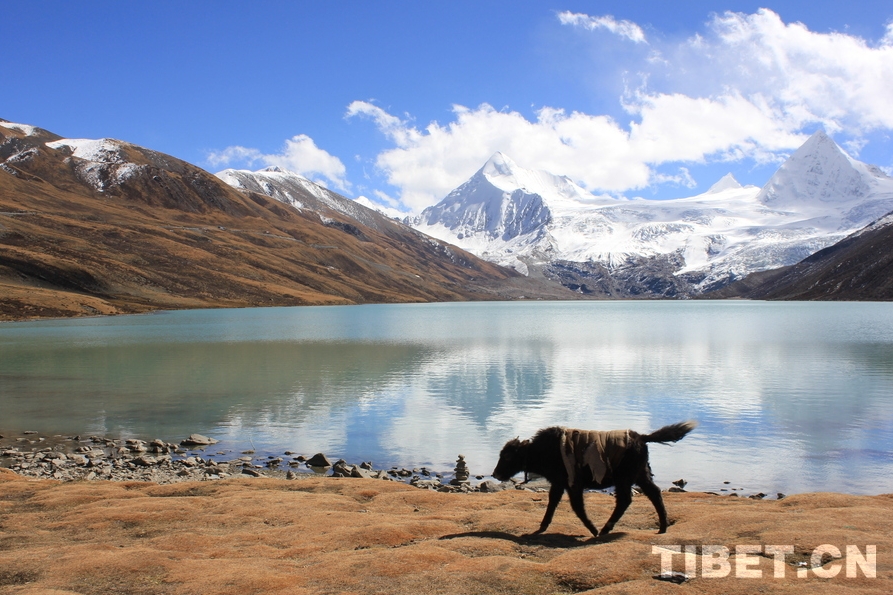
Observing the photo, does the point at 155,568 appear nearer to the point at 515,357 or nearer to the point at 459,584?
the point at 459,584

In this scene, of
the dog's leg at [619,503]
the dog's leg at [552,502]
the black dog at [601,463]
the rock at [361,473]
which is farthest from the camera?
the rock at [361,473]

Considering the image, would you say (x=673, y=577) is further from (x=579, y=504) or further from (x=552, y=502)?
(x=552, y=502)

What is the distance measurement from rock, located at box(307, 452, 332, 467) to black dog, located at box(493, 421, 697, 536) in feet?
50.3

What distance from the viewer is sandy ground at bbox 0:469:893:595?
1000 cm

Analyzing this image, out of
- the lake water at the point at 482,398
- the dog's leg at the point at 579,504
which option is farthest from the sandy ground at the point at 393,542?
the lake water at the point at 482,398

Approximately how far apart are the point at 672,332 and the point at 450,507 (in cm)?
8975

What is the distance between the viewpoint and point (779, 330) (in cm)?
9844

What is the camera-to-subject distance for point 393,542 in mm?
13086

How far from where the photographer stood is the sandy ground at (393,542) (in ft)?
32.8

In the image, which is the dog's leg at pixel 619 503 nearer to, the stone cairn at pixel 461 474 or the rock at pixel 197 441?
the stone cairn at pixel 461 474

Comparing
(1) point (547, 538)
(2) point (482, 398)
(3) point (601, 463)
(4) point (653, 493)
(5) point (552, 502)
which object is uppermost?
(3) point (601, 463)

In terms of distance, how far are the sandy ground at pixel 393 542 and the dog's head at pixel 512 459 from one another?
4.38ft

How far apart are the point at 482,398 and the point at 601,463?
31044mm

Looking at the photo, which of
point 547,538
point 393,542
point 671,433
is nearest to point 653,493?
point 671,433
